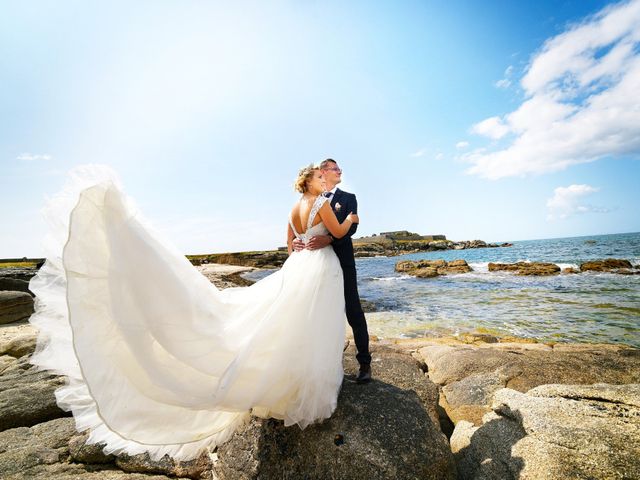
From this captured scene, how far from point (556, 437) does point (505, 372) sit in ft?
10.1

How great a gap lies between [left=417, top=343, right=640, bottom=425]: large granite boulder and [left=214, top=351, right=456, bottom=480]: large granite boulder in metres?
1.68

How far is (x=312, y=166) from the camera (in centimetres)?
399

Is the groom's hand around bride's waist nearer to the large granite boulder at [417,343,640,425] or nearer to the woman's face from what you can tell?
the woman's face

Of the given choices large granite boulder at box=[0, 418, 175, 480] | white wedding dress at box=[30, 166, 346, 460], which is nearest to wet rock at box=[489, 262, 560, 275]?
white wedding dress at box=[30, 166, 346, 460]

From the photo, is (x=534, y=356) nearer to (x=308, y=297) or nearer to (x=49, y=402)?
(x=308, y=297)

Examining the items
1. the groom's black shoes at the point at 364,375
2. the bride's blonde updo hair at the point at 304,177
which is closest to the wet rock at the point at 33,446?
the groom's black shoes at the point at 364,375

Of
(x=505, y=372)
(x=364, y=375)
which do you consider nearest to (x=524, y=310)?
(x=505, y=372)

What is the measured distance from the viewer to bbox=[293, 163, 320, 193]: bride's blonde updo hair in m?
3.94

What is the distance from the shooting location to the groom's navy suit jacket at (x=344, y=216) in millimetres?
3791

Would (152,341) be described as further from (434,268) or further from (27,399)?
(434,268)

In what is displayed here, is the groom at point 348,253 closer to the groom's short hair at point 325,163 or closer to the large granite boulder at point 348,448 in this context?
the groom's short hair at point 325,163

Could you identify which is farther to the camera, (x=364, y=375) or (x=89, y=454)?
(x=364, y=375)

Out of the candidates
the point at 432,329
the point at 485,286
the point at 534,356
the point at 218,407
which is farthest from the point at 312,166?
the point at 485,286

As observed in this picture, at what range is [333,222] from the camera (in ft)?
11.8
